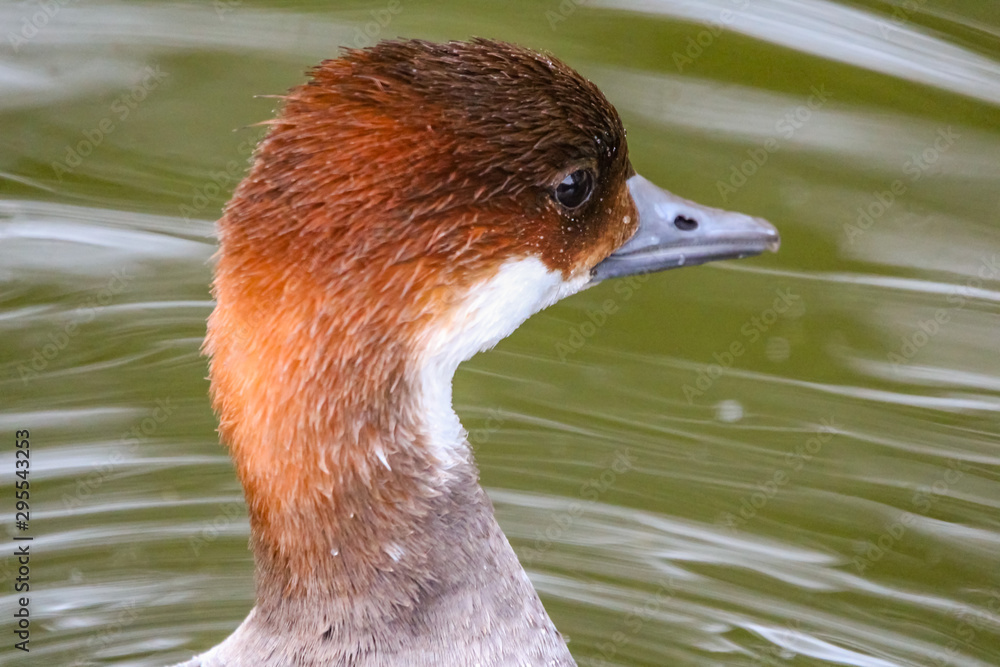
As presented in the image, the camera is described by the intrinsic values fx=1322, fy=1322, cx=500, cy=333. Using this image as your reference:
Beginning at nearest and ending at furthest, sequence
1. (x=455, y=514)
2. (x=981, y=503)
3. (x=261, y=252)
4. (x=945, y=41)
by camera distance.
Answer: (x=261, y=252), (x=455, y=514), (x=981, y=503), (x=945, y=41)

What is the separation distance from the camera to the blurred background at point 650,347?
5023 millimetres

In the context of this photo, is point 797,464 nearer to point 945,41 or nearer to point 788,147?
point 788,147

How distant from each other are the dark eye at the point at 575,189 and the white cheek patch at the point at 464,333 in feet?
0.56

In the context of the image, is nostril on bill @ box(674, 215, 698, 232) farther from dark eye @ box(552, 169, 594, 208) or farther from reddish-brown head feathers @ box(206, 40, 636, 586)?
reddish-brown head feathers @ box(206, 40, 636, 586)

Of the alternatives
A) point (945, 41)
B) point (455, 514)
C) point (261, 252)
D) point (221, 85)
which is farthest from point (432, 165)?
point (945, 41)

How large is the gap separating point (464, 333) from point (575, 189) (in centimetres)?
49

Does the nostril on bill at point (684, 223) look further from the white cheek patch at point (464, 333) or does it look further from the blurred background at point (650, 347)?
the blurred background at point (650, 347)

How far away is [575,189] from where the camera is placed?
3.37 metres

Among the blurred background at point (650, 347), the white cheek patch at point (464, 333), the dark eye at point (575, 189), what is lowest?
the blurred background at point (650, 347)

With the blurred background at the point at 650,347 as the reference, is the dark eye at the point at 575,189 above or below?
above

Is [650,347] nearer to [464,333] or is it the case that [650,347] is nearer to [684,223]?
[684,223]

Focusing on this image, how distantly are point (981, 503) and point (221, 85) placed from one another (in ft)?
12.0

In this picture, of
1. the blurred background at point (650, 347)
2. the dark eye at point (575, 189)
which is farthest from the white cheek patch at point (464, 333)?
the blurred background at point (650, 347)

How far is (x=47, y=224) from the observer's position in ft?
18.7
